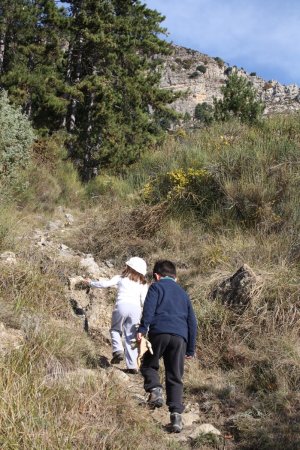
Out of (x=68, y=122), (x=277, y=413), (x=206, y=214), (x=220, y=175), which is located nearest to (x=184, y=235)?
(x=206, y=214)

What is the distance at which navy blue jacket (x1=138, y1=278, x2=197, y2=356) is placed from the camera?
4281 mm

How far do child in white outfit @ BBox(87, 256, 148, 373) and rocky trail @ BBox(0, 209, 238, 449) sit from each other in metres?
0.16

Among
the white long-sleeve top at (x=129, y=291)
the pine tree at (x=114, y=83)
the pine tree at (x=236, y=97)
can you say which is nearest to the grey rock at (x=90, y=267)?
the white long-sleeve top at (x=129, y=291)

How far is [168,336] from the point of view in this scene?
13.9 ft

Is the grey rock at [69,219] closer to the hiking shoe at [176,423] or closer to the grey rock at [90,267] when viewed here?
the grey rock at [90,267]

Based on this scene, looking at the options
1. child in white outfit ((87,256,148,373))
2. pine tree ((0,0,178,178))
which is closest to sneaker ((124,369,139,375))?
child in white outfit ((87,256,148,373))

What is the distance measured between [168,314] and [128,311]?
0.88 metres

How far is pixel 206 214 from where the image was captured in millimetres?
8430

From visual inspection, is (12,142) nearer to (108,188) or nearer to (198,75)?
(108,188)

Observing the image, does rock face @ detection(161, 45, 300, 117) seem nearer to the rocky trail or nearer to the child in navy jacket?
the rocky trail

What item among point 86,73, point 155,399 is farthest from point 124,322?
point 86,73

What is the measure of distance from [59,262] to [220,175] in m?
3.21

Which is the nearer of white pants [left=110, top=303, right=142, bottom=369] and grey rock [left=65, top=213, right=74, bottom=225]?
white pants [left=110, top=303, right=142, bottom=369]

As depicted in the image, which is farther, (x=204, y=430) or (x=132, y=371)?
(x=132, y=371)
